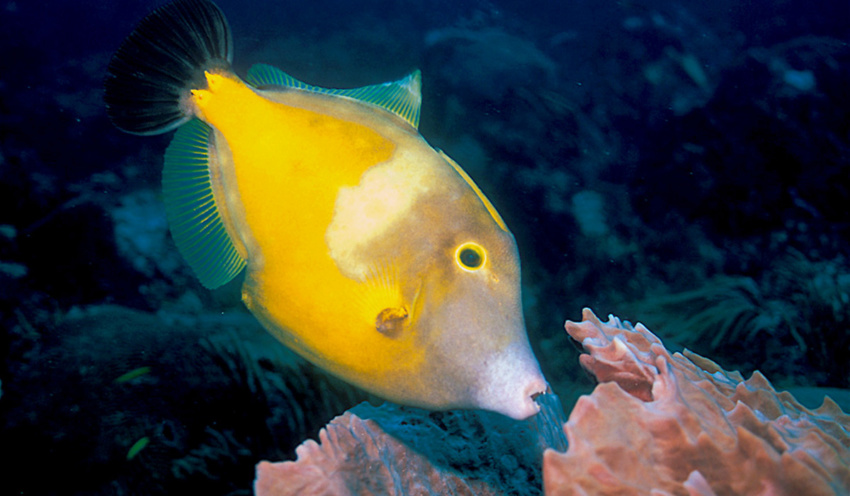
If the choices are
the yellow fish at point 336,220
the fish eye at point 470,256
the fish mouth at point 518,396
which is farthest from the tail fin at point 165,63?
the fish mouth at point 518,396

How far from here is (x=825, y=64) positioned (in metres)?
3.94

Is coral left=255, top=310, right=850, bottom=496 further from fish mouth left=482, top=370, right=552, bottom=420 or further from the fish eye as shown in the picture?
the fish eye

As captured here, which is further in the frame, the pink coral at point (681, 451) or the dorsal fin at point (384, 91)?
the dorsal fin at point (384, 91)

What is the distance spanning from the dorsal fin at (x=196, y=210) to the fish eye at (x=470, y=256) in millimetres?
824

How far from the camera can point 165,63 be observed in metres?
1.45

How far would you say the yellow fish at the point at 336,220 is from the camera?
115 centimetres

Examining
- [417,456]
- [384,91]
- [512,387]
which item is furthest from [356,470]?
[384,91]

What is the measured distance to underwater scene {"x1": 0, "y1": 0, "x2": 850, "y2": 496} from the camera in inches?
46.7

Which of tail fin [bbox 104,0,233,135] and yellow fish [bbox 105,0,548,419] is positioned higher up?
tail fin [bbox 104,0,233,135]

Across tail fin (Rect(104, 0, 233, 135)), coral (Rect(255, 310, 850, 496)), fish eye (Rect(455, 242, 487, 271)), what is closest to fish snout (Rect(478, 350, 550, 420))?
coral (Rect(255, 310, 850, 496))

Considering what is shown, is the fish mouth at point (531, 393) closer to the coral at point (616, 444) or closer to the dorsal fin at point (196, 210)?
the coral at point (616, 444)

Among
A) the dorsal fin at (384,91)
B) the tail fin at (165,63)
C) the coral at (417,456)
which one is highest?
the tail fin at (165,63)

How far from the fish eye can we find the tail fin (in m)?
1.04

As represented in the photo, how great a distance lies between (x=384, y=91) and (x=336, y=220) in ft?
1.99
